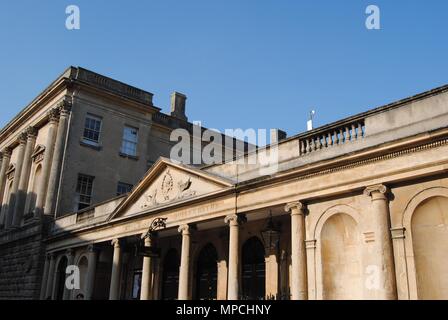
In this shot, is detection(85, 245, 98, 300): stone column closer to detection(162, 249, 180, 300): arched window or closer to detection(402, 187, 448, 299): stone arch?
detection(162, 249, 180, 300): arched window

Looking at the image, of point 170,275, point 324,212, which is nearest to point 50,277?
point 170,275

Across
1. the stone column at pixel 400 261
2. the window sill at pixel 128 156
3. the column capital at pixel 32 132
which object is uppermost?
the column capital at pixel 32 132

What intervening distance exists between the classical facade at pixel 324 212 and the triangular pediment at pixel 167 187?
49 mm

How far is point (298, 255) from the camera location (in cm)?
1298

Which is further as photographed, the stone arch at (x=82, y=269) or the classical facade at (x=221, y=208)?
the stone arch at (x=82, y=269)

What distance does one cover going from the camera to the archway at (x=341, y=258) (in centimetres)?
1220

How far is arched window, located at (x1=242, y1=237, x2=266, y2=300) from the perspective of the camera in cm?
1684

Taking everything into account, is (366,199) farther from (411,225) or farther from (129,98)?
(129,98)

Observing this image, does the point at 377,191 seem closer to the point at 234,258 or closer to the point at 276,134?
the point at 234,258

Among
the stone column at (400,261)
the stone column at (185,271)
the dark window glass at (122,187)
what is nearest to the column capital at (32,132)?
the dark window glass at (122,187)

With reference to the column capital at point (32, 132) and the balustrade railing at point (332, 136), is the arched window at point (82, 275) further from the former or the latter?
the balustrade railing at point (332, 136)

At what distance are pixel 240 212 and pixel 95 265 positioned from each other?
35.3 ft

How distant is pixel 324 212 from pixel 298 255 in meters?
1.43

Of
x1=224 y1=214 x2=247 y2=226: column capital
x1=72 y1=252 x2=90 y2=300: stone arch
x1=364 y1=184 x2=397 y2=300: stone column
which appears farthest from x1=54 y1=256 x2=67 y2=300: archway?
x1=364 y1=184 x2=397 y2=300: stone column
